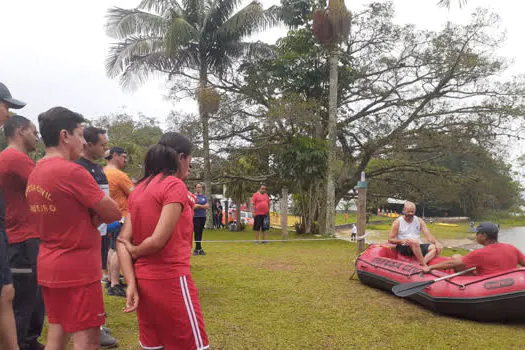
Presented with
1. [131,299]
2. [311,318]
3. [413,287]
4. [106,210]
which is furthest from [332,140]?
[131,299]

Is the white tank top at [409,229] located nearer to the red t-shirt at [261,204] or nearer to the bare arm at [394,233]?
the bare arm at [394,233]

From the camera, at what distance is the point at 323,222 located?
1727cm

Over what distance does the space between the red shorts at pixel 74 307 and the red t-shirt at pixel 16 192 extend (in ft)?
3.11

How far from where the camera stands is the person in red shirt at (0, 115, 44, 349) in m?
3.00

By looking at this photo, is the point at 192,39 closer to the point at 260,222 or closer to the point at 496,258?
the point at 260,222

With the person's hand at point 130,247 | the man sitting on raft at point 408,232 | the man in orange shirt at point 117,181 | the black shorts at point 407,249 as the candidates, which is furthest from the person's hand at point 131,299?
the black shorts at point 407,249

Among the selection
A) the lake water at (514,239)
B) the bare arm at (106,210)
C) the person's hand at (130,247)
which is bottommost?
the lake water at (514,239)

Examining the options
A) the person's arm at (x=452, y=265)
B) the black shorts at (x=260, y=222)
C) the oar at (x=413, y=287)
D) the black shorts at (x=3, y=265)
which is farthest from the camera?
the black shorts at (x=260, y=222)

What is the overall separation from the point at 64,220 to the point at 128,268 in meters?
0.47

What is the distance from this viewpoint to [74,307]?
2.28m

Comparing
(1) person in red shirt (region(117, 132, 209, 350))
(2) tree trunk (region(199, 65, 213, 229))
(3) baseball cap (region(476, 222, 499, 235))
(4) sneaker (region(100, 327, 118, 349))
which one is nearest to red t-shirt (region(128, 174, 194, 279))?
(1) person in red shirt (region(117, 132, 209, 350))

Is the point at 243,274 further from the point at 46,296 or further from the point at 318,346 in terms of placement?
the point at 46,296

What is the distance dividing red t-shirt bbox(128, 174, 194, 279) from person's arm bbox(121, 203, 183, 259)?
34 mm

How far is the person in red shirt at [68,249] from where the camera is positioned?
2.28 m
